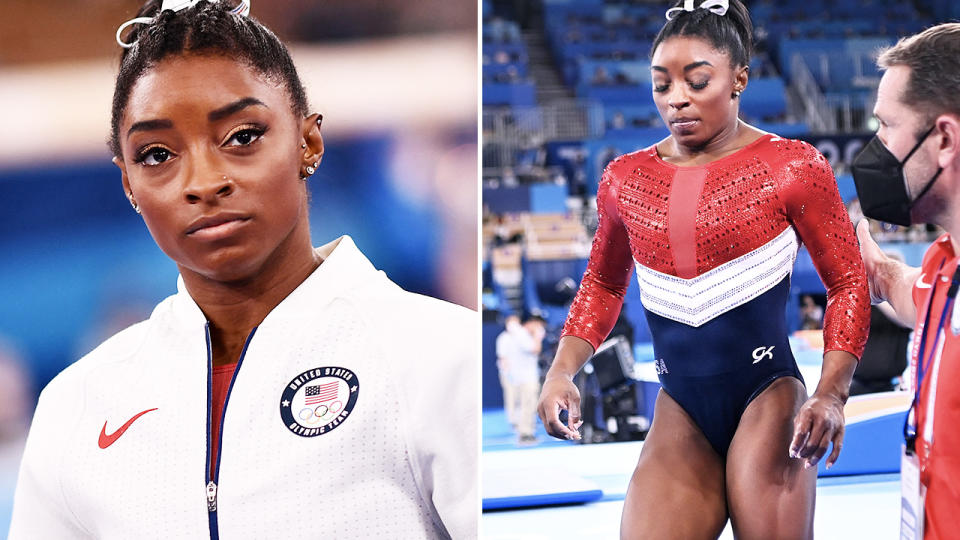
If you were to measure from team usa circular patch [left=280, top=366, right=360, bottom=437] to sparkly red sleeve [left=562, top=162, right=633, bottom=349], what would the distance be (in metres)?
0.70

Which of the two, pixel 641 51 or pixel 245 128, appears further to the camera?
pixel 641 51

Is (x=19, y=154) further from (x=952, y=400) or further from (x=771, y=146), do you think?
(x=952, y=400)

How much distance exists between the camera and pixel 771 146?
2.27 meters

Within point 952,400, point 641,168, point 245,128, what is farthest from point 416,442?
point 952,400

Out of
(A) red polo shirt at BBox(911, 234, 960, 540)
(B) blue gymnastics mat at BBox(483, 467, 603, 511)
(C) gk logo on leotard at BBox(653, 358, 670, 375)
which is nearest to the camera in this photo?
(A) red polo shirt at BBox(911, 234, 960, 540)

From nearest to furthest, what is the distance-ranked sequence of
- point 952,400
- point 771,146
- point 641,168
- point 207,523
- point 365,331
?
point 952,400 → point 207,523 → point 365,331 → point 771,146 → point 641,168

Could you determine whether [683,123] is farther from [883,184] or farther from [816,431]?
[816,431]

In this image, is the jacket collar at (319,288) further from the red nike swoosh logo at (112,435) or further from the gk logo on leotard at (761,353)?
the gk logo on leotard at (761,353)

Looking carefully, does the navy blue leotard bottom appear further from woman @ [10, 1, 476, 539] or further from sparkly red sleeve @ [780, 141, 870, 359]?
woman @ [10, 1, 476, 539]

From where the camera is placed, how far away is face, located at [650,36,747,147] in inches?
89.4

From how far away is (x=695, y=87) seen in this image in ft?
7.47

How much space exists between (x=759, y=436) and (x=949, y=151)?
772mm

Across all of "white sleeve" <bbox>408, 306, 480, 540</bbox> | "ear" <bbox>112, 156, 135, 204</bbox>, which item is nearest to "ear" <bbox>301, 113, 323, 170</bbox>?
"ear" <bbox>112, 156, 135, 204</bbox>

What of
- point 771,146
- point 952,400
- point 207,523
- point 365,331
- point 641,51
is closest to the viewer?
point 952,400
